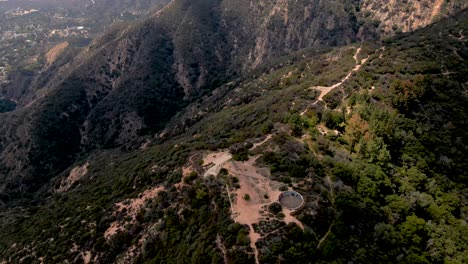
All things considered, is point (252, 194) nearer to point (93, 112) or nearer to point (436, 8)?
point (93, 112)

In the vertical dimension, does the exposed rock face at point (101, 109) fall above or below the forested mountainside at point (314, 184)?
below

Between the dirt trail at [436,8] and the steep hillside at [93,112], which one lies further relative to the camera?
the dirt trail at [436,8]

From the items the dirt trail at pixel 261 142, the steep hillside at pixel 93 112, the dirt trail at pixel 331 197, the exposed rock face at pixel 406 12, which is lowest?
the steep hillside at pixel 93 112

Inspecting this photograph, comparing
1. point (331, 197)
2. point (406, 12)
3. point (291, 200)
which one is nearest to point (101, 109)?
point (291, 200)

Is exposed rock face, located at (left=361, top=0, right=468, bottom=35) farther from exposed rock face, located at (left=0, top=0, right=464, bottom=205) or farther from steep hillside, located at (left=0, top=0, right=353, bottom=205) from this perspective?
steep hillside, located at (left=0, top=0, right=353, bottom=205)

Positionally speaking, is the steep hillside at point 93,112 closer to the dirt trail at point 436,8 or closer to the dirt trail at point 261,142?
the dirt trail at point 436,8

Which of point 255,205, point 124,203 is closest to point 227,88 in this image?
point 124,203

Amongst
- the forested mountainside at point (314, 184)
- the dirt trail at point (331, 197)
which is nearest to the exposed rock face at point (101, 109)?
the forested mountainside at point (314, 184)

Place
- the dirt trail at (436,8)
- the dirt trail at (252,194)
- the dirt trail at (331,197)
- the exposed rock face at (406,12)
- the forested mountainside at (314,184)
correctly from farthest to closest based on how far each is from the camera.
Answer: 1. the dirt trail at (436,8)
2. the exposed rock face at (406,12)
3. the dirt trail at (252,194)
4. the forested mountainside at (314,184)
5. the dirt trail at (331,197)

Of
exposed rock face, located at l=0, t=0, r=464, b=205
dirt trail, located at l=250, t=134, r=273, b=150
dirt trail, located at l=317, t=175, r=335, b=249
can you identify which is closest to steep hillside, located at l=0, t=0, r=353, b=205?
exposed rock face, located at l=0, t=0, r=464, b=205
